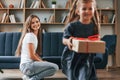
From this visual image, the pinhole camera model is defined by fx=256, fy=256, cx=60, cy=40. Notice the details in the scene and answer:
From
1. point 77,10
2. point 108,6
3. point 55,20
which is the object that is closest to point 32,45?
point 77,10

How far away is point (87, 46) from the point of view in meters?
1.90

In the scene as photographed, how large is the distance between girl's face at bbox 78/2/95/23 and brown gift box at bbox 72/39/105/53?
Result: 0.24 metres

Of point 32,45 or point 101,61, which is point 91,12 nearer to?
point 32,45

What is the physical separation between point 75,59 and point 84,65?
91mm

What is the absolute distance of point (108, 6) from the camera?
6523mm

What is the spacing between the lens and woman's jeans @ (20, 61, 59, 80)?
10.3 feet

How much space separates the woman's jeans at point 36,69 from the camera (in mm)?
3133

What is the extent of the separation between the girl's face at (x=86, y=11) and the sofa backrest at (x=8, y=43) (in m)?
3.13

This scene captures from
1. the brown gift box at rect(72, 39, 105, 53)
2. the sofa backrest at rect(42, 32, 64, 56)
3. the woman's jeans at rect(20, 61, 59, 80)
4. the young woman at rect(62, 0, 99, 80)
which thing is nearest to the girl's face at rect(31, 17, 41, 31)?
the woman's jeans at rect(20, 61, 59, 80)

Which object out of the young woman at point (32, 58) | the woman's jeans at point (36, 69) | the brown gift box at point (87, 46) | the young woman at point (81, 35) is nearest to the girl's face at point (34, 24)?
the young woman at point (32, 58)

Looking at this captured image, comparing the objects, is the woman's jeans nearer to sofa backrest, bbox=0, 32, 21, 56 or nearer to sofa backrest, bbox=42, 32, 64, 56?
sofa backrest, bbox=42, 32, 64, 56

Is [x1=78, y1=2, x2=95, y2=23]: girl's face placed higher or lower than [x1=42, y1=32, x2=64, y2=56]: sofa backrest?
higher

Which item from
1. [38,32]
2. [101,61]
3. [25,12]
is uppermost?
[25,12]

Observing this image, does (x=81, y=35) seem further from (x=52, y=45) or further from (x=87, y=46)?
(x=52, y=45)
